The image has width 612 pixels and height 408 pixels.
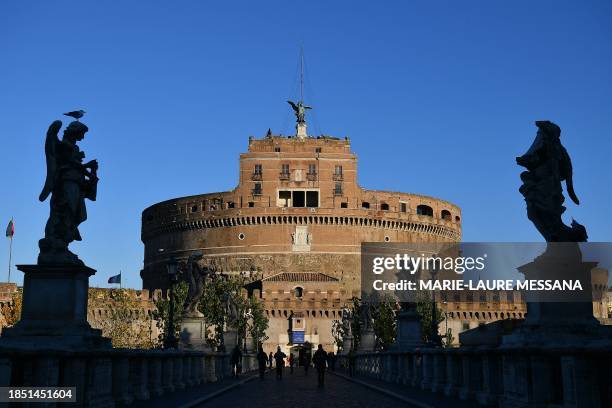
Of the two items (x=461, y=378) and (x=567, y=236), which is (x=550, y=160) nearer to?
(x=567, y=236)

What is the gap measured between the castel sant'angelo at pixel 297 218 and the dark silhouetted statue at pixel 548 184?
71.2m

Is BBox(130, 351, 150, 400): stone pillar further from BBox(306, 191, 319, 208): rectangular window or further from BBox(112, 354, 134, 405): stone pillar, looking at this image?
BBox(306, 191, 319, 208): rectangular window

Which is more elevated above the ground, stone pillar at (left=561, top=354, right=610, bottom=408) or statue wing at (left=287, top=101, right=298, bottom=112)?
statue wing at (left=287, top=101, right=298, bottom=112)

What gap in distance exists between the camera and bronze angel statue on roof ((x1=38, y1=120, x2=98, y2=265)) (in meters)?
11.1

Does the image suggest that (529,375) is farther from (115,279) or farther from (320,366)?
(115,279)

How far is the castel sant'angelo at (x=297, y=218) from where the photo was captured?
283 ft

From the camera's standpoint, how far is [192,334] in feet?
78.7

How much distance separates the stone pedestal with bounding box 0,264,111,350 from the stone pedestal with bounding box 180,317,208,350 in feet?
42.4

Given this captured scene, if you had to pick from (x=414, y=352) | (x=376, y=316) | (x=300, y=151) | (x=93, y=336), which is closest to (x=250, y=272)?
(x=300, y=151)

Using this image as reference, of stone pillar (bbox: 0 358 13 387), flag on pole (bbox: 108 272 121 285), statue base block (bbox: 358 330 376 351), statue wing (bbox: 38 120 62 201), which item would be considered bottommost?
stone pillar (bbox: 0 358 13 387)

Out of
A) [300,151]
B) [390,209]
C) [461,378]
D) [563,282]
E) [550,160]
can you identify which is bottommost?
[461,378]

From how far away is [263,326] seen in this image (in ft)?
226

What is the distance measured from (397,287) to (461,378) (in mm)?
65298

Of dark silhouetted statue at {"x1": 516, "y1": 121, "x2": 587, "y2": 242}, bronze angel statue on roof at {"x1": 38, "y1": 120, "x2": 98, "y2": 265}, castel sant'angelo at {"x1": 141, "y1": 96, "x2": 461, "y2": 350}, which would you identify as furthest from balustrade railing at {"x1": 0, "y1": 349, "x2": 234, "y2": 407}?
castel sant'angelo at {"x1": 141, "y1": 96, "x2": 461, "y2": 350}
